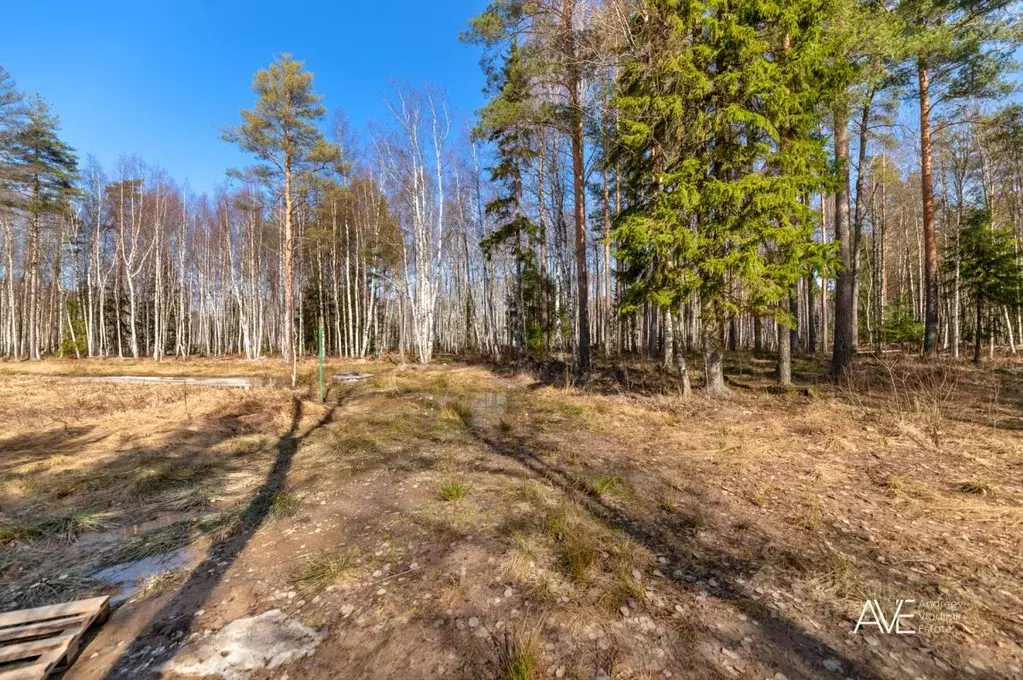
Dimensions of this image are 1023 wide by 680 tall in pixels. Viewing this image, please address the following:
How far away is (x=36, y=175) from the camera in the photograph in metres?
21.6

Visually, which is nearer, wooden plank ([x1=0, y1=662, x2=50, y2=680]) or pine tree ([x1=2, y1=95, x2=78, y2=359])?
wooden plank ([x1=0, y1=662, x2=50, y2=680])

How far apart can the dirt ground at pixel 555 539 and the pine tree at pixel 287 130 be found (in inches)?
367

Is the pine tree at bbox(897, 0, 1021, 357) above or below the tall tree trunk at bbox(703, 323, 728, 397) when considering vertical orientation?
above

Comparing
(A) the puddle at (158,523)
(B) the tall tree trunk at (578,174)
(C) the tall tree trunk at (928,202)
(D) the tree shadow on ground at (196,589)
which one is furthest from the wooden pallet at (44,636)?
(C) the tall tree trunk at (928,202)

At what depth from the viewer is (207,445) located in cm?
702

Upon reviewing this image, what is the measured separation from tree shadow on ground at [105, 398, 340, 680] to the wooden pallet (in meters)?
0.28

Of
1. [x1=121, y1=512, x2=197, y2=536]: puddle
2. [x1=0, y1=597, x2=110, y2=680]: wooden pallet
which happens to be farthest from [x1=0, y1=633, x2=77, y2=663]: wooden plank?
[x1=121, y1=512, x2=197, y2=536]: puddle

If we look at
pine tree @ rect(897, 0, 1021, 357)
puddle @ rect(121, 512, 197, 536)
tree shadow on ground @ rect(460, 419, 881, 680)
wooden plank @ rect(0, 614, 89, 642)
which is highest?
pine tree @ rect(897, 0, 1021, 357)

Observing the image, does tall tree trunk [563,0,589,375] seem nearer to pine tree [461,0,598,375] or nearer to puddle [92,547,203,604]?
pine tree [461,0,598,375]

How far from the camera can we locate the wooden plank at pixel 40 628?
2.46 meters

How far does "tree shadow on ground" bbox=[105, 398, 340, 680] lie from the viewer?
242 cm

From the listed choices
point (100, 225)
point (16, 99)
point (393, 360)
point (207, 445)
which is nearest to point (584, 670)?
point (207, 445)

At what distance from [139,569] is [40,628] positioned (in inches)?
38.2

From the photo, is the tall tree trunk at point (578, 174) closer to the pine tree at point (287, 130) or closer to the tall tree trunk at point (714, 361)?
the tall tree trunk at point (714, 361)
